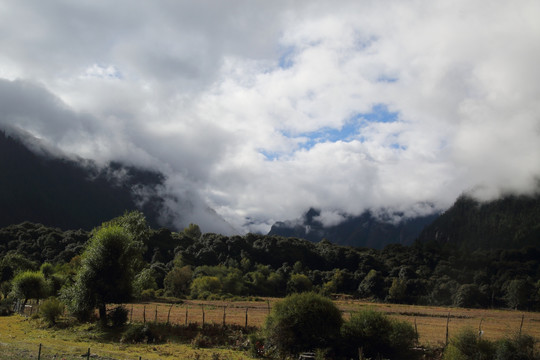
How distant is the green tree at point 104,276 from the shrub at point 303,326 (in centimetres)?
1996

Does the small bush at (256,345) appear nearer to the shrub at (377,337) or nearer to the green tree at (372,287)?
the shrub at (377,337)

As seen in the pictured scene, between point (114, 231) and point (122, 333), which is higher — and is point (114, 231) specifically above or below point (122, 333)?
above

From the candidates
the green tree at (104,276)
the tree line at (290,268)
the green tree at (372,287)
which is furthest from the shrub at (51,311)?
the green tree at (372,287)

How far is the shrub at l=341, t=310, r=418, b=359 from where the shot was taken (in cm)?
3073

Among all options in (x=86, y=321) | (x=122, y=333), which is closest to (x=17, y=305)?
(x=86, y=321)

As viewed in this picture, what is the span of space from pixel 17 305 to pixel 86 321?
25.6 meters

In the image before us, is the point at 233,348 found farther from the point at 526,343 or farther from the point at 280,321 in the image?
the point at 526,343

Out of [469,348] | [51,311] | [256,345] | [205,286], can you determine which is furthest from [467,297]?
[51,311]

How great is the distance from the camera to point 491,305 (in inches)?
4227

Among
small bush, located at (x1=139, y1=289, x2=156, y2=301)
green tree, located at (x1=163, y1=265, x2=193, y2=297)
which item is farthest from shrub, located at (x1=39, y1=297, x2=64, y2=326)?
green tree, located at (x1=163, y1=265, x2=193, y2=297)

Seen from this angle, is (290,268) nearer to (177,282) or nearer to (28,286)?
(177,282)

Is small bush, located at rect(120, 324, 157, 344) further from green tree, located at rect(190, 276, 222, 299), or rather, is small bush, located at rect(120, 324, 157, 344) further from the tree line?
green tree, located at rect(190, 276, 222, 299)

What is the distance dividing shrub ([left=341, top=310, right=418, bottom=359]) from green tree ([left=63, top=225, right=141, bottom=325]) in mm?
25532

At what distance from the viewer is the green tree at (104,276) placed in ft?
141
